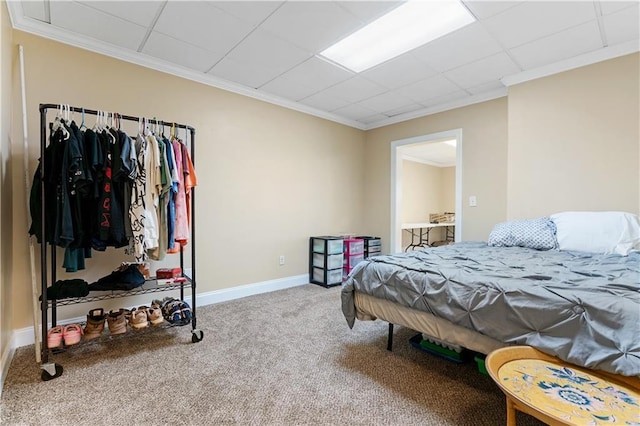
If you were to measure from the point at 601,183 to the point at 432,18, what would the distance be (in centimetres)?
211

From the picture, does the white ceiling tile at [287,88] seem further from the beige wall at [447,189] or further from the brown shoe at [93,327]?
the beige wall at [447,189]

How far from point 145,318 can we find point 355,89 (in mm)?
3123

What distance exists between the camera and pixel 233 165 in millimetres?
3447

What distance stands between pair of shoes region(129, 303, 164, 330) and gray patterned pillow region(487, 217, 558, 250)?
3.04 m

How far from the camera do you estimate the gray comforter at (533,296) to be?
1.14 m

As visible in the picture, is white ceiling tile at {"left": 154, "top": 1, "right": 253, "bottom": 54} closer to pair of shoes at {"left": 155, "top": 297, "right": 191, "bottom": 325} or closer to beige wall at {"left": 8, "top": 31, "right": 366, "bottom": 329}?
beige wall at {"left": 8, "top": 31, "right": 366, "bottom": 329}

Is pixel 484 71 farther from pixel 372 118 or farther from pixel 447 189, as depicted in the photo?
pixel 447 189

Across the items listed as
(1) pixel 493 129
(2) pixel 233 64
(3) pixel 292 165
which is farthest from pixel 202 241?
(1) pixel 493 129

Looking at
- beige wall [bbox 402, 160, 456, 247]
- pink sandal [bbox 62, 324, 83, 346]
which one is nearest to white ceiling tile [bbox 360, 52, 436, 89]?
pink sandal [bbox 62, 324, 83, 346]

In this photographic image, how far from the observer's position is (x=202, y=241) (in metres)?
3.21

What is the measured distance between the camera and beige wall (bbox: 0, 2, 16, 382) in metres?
1.88

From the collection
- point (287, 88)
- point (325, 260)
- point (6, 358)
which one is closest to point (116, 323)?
point (6, 358)

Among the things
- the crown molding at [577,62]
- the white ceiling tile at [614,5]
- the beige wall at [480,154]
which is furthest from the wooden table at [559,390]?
the crown molding at [577,62]

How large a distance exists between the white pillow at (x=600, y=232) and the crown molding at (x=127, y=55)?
3253mm
